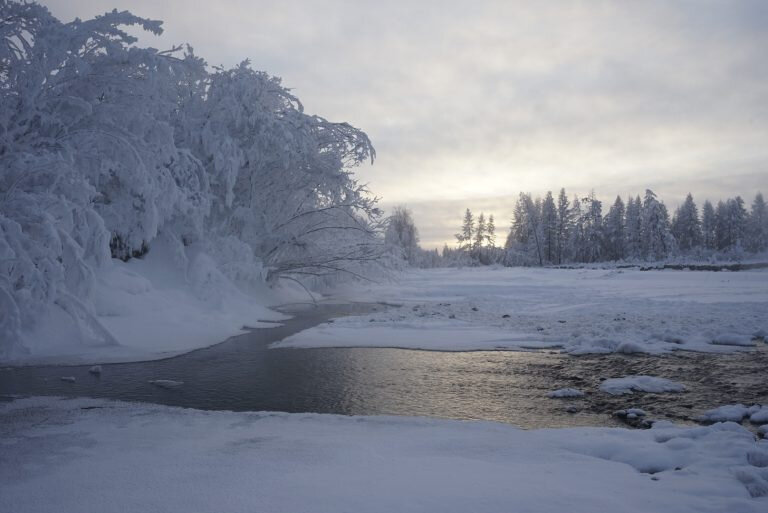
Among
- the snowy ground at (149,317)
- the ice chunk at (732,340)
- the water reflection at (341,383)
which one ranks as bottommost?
the ice chunk at (732,340)

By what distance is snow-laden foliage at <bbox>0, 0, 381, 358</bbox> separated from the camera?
8388mm

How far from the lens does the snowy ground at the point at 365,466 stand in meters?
3.00

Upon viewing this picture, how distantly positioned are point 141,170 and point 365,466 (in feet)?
31.7

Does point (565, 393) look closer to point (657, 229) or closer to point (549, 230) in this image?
point (657, 229)

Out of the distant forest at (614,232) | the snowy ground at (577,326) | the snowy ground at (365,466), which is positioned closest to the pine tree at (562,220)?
the distant forest at (614,232)

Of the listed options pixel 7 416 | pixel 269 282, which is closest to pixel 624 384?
pixel 7 416

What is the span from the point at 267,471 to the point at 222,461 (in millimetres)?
493

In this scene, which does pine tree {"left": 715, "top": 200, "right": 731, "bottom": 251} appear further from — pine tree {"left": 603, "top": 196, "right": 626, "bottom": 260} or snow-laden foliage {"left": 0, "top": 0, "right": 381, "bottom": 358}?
snow-laden foliage {"left": 0, "top": 0, "right": 381, "bottom": 358}

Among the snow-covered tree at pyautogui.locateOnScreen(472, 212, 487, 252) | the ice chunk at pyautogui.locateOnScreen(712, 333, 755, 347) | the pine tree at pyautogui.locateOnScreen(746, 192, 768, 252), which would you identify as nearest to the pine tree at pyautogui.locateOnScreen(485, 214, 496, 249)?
the snow-covered tree at pyautogui.locateOnScreen(472, 212, 487, 252)

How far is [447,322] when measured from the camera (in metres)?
12.3

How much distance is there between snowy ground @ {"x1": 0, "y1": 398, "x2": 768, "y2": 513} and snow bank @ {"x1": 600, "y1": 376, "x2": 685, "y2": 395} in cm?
177

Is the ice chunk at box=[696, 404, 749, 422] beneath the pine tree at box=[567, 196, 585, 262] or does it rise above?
beneath

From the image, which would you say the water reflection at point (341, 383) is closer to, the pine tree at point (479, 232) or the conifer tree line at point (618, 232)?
the conifer tree line at point (618, 232)

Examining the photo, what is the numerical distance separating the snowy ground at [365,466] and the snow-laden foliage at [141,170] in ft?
14.1
